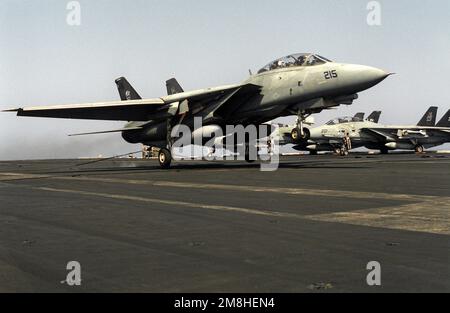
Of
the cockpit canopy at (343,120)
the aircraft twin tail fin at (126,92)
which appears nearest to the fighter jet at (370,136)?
the cockpit canopy at (343,120)

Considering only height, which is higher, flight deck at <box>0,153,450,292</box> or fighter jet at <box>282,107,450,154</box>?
fighter jet at <box>282,107,450,154</box>

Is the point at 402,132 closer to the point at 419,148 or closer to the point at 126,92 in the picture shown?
the point at 419,148

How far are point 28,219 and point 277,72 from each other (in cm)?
1572

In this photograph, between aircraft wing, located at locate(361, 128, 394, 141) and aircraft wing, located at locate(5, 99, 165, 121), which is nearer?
aircraft wing, located at locate(5, 99, 165, 121)

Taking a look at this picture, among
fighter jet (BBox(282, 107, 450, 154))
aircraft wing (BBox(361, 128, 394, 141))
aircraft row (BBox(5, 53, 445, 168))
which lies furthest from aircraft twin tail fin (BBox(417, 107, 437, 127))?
aircraft row (BBox(5, 53, 445, 168))

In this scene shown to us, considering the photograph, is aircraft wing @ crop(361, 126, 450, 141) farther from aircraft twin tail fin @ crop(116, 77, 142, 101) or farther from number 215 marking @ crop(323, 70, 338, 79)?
number 215 marking @ crop(323, 70, 338, 79)

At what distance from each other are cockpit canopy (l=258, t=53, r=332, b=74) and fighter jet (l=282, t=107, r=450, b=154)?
74.8ft

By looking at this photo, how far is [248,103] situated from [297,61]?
10.1 ft

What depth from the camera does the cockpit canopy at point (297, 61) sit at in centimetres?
2070

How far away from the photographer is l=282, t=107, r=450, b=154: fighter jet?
46.9 meters
